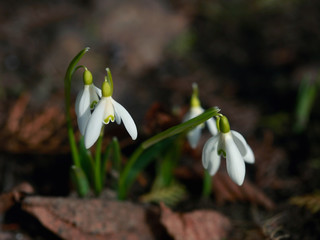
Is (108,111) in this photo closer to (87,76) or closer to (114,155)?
(87,76)

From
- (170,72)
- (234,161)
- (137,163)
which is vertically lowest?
(234,161)

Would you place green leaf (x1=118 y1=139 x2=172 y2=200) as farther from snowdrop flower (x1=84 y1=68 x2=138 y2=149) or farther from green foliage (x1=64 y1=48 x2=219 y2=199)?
snowdrop flower (x1=84 y1=68 x2=138 y2=149)

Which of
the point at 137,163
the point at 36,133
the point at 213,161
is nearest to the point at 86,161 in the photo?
the point at 137,163

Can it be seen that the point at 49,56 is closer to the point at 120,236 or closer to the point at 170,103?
the point at 170,103

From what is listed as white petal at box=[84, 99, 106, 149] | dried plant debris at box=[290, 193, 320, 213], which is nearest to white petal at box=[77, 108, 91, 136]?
white petal at box=[84, 99, 106, 149]

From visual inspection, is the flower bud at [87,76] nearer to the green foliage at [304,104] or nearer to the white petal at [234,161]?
the white petal at [234,161]

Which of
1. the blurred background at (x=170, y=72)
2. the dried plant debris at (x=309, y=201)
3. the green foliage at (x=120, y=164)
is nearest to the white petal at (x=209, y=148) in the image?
the green foliage at (x=120, y=164)
